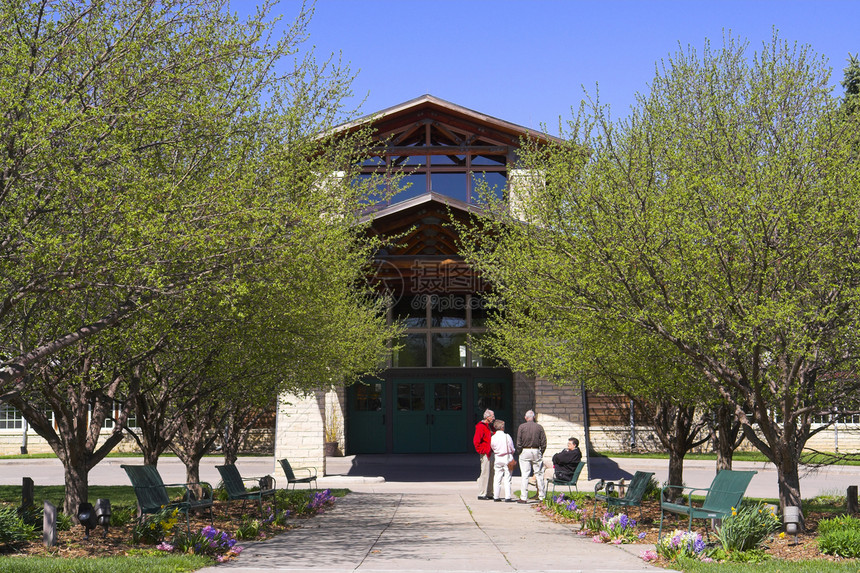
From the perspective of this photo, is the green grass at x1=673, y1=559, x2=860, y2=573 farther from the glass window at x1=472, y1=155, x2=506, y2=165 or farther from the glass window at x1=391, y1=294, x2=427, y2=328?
the glass window at x1=472, y1=155, x2=506, y2=165

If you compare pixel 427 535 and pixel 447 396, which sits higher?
pixel 447 396

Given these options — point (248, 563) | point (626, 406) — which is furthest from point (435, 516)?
point (626, 406)

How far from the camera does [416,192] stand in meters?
30.0

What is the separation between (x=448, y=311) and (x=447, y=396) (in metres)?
2.78

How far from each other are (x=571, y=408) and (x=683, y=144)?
1268 cm

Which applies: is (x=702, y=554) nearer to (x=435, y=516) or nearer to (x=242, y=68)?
(x=435, y=516)

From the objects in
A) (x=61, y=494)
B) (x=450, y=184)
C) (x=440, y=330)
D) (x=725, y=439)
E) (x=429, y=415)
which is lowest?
(x=61, y=494)

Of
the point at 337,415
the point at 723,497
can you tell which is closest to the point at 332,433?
the point at 337,415

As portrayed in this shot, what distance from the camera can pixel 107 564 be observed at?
8.72m

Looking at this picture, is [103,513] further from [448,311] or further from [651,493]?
[448,311]

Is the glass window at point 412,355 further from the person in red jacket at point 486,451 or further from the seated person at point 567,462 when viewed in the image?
the seated person at point 567,462

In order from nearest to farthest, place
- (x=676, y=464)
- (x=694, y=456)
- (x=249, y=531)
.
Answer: (x=249, y=531) → (x=676, y=464) → (x=694, y=456)

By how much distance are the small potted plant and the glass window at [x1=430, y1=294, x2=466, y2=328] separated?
172 inches

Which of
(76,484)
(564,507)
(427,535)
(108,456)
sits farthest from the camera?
(108,456)
